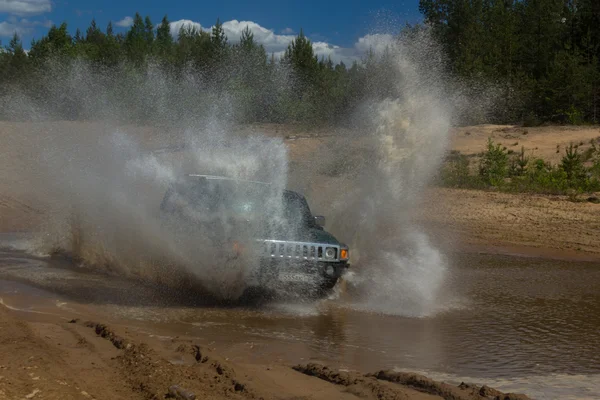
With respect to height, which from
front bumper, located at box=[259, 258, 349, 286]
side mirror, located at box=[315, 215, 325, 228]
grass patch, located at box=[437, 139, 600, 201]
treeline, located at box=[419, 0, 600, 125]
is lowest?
front bumper, located at box=[259, 258, 349, 286]

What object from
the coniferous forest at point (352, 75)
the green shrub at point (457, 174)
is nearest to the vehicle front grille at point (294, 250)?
the coniferous forest at point (352, 75)

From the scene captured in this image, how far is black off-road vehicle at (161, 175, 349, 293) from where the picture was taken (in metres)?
8.46

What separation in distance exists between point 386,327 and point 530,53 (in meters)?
35.2

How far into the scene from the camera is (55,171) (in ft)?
62.4

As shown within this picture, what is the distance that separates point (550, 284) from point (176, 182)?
6272 mm

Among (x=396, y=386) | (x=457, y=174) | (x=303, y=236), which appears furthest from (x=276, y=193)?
(x=457, y=174)

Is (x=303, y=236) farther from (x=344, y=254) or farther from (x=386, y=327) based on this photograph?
(x=386, y=327)

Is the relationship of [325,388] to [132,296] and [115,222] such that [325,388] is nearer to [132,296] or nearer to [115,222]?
[132,296]

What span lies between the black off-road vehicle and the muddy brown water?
1.45 ft

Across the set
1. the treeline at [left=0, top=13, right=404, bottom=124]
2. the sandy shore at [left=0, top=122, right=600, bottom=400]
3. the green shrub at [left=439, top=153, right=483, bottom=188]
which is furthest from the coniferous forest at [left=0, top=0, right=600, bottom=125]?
the sandy shore at [left=0, top=122, right=600, bottom=400]

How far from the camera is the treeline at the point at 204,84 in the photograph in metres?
23.2

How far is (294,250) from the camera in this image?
8523mm

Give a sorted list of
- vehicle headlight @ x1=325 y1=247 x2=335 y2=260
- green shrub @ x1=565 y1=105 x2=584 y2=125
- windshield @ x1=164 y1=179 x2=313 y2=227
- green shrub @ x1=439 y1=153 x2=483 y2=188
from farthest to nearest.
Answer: green shrub @ x1=565 y1=105 x2=584 y2=125, green shrub @ x1=439 y1=153 x2=483 y2=188, windshield @ x1=164 y1=179 x2=313 y2=227, vehicle headlight @ x1=325 y1=247 x2=335 y2=260

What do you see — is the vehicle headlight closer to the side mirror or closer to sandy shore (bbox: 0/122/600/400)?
the side mirror
